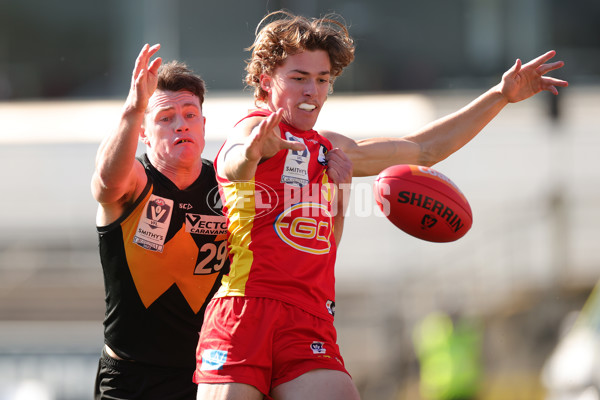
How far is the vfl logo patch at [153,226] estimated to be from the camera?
13.1 ft

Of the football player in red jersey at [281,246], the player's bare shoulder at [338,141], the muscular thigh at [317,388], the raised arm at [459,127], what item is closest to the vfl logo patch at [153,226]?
the football player in red jersey at [281,246]

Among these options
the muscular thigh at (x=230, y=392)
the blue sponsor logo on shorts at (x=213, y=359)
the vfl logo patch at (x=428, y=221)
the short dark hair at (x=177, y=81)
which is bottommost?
the muscular thigh at (x=230, y=392)

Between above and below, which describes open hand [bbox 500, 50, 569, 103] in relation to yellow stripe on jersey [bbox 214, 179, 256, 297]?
above

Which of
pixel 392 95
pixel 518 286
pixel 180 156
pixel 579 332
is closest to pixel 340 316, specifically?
pixel 518 286

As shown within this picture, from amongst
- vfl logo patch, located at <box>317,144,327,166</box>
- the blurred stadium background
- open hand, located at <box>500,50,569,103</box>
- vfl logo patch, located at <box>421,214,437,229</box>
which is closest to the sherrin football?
vfl logo patch, located at <box>421,214,437,229</box>

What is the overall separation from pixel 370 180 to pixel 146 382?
771 cm

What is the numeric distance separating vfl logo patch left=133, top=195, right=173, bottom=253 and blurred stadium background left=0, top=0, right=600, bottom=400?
5009 mm

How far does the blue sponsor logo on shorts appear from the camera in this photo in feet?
10.7

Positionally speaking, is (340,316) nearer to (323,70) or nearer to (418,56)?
(418,56)

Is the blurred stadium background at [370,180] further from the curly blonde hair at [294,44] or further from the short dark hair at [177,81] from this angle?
the curly blonde hair at [294,44]

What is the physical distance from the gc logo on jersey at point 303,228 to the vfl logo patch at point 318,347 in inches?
15.1

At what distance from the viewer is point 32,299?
41.6ft

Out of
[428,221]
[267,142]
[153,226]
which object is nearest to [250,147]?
[267,142]
